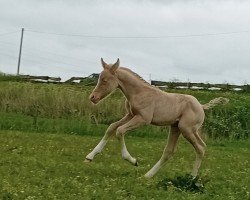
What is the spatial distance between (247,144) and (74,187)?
76.1 ft

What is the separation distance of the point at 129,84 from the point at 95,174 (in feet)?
7.69

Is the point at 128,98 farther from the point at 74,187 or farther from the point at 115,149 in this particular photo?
the point at 115,149

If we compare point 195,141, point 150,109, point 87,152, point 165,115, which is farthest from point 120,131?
point 87,152

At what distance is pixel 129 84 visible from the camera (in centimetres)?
1474

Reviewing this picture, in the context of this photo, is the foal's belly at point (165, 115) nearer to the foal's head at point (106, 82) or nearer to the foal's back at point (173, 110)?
the foal's back at point (173, 110)

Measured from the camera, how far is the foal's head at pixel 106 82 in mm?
14734

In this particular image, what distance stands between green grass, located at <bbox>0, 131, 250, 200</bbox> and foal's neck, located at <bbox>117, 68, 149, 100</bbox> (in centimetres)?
202

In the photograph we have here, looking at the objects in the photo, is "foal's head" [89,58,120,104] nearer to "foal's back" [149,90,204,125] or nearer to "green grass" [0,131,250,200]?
"foal's back" [149,90,204,125]

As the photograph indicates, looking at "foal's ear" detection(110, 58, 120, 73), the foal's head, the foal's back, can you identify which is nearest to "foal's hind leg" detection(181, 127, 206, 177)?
the foal's back

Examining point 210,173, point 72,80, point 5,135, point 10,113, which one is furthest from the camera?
point 72,80

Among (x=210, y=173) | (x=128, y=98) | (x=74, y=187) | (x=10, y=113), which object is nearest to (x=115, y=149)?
(x=210, y=173)

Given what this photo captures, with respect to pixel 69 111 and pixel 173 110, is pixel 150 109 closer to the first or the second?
pixel 173 110

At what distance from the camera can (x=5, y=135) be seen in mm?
24781

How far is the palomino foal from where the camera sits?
47.5ft
